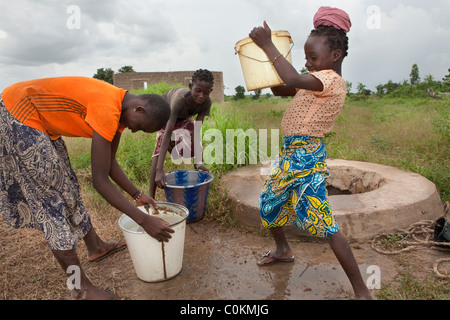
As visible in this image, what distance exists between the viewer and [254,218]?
2.60 meters

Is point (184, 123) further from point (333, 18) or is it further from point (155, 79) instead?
point (155, 79)

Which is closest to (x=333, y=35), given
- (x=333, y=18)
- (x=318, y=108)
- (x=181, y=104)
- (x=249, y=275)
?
→ (x=333, y=18)

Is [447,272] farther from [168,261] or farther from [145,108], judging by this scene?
[145,108]

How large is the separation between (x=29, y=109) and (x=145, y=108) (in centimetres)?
56

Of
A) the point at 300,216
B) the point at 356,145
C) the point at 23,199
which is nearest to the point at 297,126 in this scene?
the point at 300,216

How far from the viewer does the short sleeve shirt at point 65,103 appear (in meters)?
1.51

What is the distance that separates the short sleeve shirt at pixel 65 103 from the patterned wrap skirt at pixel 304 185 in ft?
2.95

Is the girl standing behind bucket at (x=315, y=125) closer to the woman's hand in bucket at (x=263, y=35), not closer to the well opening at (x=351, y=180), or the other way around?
the woman's hand in bucket at (x=263, y=35)

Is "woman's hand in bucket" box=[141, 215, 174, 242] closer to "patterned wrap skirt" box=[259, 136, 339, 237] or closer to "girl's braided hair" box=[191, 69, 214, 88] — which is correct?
"patterned wrap skirt" box=[259, 136, 339, 237]

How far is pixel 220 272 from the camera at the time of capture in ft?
6.72

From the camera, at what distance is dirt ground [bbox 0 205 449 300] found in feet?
5.97

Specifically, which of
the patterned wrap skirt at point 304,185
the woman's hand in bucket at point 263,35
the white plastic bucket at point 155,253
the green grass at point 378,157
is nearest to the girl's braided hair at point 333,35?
the woman's hand in bucket at point 263,35

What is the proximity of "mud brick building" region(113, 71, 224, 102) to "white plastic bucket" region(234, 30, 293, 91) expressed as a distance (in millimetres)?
12331

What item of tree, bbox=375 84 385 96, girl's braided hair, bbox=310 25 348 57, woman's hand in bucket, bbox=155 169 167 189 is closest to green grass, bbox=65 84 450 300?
woman's hand in bucket, bbox=155 169 167 189
